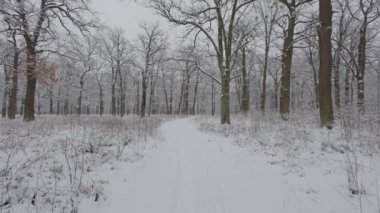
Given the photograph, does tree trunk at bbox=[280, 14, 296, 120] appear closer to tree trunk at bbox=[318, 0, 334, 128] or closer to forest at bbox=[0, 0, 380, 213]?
forest at bbox=[0, 0, 380, 213]

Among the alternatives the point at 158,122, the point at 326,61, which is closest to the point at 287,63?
the point at 326,61

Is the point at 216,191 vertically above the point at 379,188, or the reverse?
the point at 379,188

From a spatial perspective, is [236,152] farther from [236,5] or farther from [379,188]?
Result: [236,5]

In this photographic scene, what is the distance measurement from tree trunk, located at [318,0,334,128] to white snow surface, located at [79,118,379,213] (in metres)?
4.06

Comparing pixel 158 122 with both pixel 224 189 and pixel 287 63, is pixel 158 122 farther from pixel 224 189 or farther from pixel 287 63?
pixel 224 189

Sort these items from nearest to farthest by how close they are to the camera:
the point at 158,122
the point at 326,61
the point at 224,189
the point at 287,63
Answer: the point at 224,189 < the point at 326,61 < the point at 287,63 < the point at 158,122

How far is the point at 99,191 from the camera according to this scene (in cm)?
347

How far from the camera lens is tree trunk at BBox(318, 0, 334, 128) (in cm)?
790

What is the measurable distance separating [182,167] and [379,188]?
12.1 feet

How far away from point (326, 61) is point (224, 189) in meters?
7.09

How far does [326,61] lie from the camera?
314 inches

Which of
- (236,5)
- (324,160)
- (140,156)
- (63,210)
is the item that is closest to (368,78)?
(236,5)

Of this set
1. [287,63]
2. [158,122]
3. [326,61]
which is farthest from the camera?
[158,122]

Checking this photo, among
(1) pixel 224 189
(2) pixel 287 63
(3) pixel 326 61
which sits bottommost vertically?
(1) pixel 224 189
